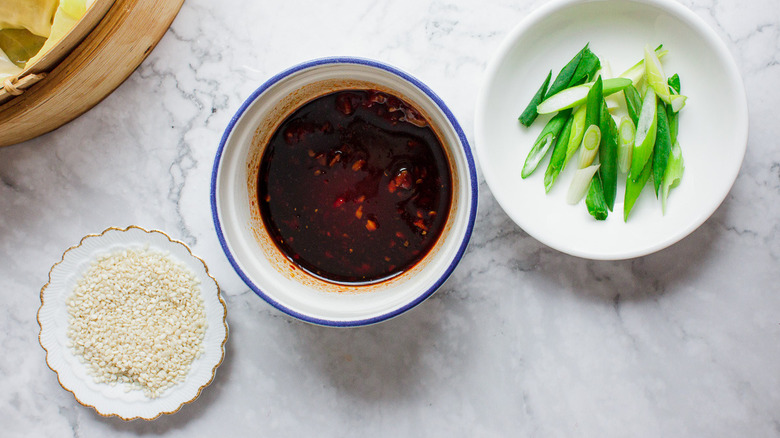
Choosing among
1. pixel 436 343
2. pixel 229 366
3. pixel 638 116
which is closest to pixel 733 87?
pixel 638 116

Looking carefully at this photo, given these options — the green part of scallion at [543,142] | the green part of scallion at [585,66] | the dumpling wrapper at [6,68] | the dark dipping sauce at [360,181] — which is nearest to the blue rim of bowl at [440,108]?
the dark dipping sauce at [360,181]

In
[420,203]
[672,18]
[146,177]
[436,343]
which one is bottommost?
[436,343]

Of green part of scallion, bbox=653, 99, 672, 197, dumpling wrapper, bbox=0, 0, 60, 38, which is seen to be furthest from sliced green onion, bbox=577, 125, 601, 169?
dumpling wrapper, bbox=0, 0, 60, 38

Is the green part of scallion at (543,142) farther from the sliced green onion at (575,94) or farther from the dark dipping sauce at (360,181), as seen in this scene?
the dark dipping sauce at (360,181)

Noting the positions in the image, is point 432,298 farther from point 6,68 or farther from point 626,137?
point 6,68

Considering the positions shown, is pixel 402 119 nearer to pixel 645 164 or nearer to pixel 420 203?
pixel 420 203

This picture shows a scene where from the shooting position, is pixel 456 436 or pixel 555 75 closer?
pixel 555 75
